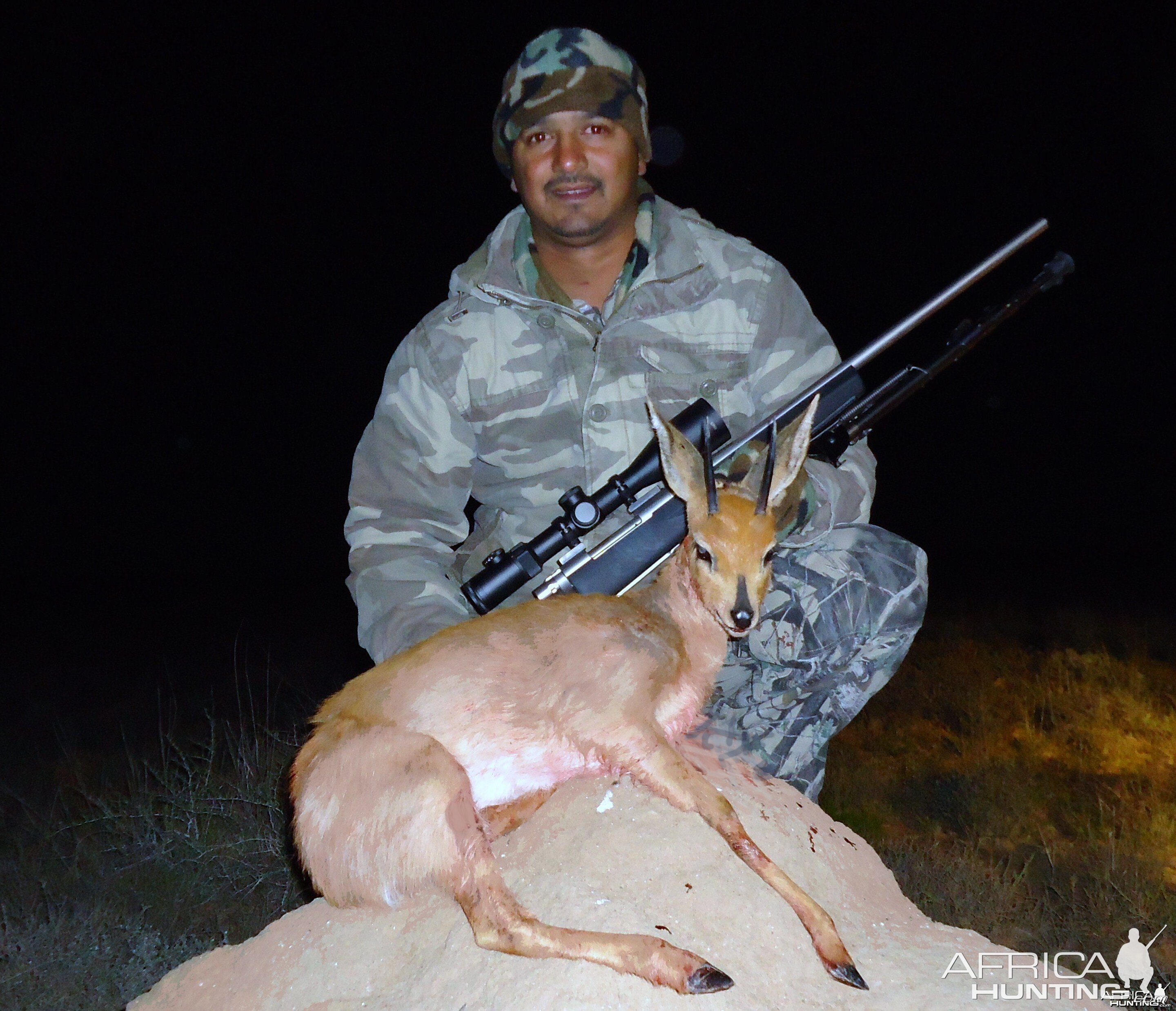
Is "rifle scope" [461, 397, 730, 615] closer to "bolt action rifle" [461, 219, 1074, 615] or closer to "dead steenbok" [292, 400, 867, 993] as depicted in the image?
"bolt action rifle" [461, 219, 1074, 615]

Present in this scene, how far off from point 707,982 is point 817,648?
2.45 m

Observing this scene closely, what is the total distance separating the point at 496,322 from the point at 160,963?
4000mm

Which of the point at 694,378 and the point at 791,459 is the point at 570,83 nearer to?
the point at 694,378

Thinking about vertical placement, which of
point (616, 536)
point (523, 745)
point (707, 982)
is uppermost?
point (616, 536)

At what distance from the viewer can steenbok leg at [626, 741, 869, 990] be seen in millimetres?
2912

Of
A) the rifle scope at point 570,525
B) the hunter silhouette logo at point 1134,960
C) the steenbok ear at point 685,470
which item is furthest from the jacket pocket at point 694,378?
the hunter silhouette logo at point 1134,960

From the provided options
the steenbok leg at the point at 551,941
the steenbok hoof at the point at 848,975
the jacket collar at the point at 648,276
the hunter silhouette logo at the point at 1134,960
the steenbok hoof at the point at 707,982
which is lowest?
the hunter silhouette logo at the point at 1134,960

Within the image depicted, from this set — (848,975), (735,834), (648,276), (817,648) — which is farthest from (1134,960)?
(648,276)

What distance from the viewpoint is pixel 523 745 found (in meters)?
3.24

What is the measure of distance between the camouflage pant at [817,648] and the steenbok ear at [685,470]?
1.37 meters

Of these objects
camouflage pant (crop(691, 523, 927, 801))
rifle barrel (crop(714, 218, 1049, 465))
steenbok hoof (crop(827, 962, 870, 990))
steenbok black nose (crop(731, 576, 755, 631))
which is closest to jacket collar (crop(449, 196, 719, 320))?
rifle barrel (crop(714, 218, 1049, 465))

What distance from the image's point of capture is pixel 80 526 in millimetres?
23984

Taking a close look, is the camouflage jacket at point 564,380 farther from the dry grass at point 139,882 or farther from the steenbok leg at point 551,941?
the steenbok leg at point 551,941

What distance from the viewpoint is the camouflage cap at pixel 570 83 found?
5.05 metres
